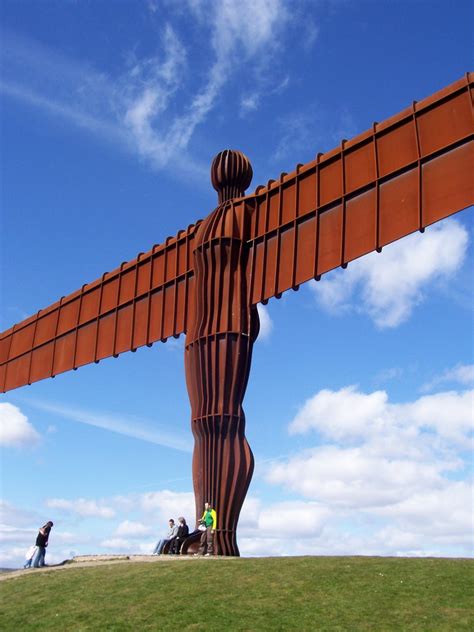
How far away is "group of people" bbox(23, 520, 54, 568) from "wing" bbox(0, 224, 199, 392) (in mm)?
7017

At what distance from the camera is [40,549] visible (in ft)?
66.3

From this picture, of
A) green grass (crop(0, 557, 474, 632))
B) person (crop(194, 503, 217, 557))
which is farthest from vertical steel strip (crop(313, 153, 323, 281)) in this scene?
green grass (crop(0, 557, 474, 632))

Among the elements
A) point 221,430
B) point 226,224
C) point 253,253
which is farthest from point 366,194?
point 221,430

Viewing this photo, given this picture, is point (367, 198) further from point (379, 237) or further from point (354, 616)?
point (354, 616)

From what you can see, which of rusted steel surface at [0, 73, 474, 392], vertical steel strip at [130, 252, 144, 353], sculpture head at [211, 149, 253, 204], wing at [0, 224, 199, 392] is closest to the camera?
rusted steel surface at [0, 73, 474, 392]

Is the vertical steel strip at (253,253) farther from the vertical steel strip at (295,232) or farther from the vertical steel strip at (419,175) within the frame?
the vertical steel strip at (419,175)

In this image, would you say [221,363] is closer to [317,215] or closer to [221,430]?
[221,430]

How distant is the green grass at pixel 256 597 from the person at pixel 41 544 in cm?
359

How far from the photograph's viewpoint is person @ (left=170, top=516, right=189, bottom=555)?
1916 cm

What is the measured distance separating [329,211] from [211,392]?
5.96 m

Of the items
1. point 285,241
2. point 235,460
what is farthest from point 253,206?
point 235,460

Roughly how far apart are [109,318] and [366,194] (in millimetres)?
11713

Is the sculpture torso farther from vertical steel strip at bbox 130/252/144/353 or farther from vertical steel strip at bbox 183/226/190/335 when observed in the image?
vertical steel strip at bbox 130/252/144/353

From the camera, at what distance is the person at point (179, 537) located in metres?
19.2
